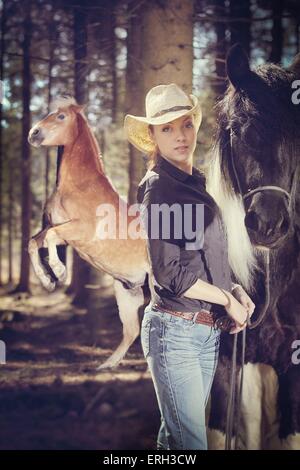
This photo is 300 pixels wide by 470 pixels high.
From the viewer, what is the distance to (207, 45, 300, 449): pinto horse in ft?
8.60

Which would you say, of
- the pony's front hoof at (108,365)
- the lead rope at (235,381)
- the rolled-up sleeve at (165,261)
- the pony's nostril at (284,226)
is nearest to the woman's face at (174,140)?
the rolled-up sleeve at (165,261)

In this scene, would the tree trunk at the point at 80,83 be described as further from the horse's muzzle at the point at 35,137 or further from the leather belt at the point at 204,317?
the leather belt at the point at 204,317

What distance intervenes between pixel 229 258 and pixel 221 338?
20.0 inches

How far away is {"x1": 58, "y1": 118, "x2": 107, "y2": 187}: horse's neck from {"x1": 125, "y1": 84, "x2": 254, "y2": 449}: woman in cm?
33

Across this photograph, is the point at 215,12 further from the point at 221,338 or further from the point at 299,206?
the point at 221,338

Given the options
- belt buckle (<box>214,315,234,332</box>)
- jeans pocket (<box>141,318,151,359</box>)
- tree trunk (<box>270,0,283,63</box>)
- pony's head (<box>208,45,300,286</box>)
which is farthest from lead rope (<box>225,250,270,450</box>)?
tree trunk (<box>270,0,283,63</box>)

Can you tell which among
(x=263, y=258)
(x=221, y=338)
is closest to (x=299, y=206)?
(x=263, y=258)

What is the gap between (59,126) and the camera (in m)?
2.85

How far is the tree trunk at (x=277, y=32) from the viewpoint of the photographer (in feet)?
9.93

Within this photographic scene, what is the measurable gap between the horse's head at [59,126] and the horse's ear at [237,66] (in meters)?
1.01

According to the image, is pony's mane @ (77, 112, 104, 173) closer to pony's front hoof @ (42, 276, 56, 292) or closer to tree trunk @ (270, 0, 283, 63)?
pony's front hoof @ (42, 276, 56, 292)

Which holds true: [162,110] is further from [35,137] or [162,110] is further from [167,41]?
[35,137]

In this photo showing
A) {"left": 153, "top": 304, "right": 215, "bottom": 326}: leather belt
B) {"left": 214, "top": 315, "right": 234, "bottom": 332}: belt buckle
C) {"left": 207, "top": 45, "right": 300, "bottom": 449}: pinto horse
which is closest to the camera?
{"left": 153, "top": 304, "right": 215, "bottom": 326}: leather belt
